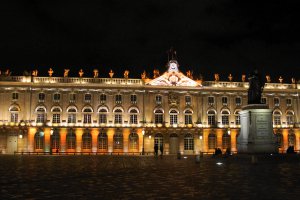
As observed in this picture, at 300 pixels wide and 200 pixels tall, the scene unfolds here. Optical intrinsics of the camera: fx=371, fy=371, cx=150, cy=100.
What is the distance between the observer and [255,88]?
2531 centimetres

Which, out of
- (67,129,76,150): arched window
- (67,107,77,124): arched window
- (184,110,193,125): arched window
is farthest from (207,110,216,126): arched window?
(67,129,76,150): arched window

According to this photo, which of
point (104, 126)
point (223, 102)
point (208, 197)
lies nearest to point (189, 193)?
point (208, 197)

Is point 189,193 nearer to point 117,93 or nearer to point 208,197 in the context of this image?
point 208,197

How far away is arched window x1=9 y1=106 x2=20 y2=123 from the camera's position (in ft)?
159

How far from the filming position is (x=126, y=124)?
163 ft

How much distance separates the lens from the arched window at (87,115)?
162 feet

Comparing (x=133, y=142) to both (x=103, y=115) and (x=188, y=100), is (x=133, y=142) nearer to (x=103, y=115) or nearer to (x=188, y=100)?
(x=103, y=115)

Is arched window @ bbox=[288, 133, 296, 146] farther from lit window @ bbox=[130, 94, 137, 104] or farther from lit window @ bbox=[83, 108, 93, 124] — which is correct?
lit window @ bbox=[83, 108, 93, 124]

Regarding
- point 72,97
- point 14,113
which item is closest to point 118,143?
point 72,97

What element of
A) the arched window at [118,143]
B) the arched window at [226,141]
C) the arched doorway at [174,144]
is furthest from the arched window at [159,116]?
the arched window at [226,141]

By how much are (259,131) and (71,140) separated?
98.4ft

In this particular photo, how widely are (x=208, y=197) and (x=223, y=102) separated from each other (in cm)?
4380

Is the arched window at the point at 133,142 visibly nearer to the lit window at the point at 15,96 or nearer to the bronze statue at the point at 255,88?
the lit window at the point at 15,96

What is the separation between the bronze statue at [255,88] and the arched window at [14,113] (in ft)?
109
